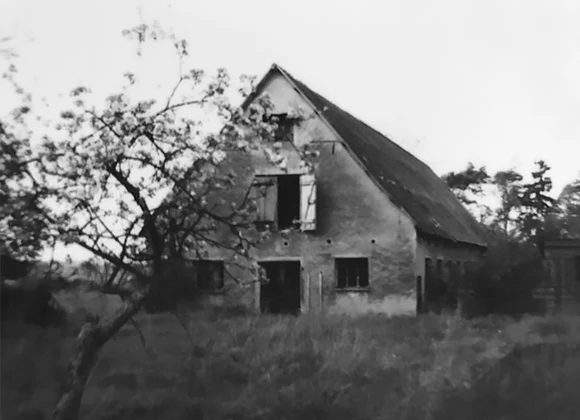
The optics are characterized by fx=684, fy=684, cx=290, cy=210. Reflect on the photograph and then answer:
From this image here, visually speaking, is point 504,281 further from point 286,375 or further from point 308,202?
point 286,375

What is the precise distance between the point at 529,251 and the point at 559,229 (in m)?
2.38

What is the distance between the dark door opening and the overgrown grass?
3.93m

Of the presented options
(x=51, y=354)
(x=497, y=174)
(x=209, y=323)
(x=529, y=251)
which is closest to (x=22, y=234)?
(x=51, y=354)

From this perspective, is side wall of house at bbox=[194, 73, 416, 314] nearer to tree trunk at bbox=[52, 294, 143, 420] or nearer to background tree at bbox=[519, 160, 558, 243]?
background tree at bbox=[519, 160, 558, 243]

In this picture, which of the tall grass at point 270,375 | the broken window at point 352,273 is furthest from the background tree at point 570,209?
the broken window at point 352,273

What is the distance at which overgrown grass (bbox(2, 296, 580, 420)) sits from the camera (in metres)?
6.27

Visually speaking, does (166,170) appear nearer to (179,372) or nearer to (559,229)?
(179,372)

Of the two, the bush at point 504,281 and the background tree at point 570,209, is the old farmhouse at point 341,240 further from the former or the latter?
the background tree at point 570,209

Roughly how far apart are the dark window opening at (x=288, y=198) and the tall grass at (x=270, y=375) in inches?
177

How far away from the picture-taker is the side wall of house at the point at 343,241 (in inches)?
525

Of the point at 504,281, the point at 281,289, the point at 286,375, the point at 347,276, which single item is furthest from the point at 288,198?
the point at 286,375

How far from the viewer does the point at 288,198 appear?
557 inches

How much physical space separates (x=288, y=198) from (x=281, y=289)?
73.9 inches

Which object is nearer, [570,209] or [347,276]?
[570,209]
